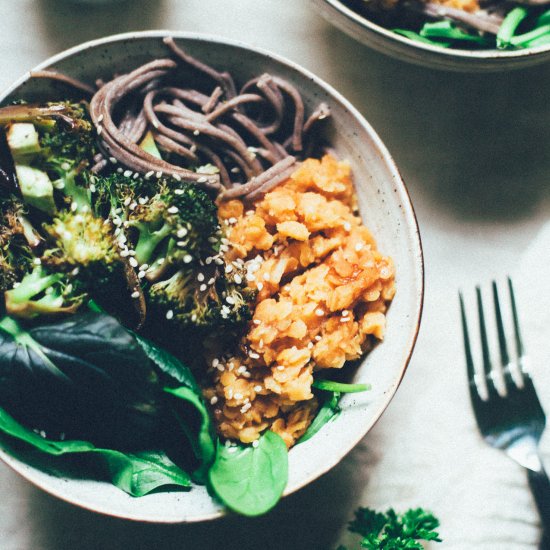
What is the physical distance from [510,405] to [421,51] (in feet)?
4.50

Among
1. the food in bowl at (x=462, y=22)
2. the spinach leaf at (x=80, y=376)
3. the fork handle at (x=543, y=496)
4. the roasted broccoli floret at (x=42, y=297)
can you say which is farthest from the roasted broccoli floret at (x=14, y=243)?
the fork handle at (x=543, y=496)

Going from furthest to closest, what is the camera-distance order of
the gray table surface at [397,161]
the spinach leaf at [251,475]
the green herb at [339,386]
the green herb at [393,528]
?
1. the gray table surface at [397,161]
2. the green herb at [393,528]
3. the green herb at [339,386]
4. the spinach leaf at [251,475]

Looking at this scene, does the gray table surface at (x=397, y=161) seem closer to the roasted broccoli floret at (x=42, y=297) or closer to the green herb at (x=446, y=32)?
the green herb at (x=446, y=32)

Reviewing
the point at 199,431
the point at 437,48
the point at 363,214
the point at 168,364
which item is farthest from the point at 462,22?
the point at 199,431

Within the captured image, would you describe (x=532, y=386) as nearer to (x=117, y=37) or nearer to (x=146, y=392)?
(x=146, y=392)

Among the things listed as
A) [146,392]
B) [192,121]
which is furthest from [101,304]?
[192,121]

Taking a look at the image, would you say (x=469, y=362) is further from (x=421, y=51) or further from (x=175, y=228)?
(x=175, y=228)

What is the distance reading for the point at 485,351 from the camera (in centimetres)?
254

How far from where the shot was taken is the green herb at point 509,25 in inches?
90.3

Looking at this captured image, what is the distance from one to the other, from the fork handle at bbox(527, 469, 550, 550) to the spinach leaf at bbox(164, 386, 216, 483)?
4.40 ft

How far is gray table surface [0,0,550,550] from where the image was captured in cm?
246

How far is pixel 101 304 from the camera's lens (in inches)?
80.4

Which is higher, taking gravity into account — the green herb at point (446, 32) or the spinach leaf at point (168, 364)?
the green herb at point (446, 32)

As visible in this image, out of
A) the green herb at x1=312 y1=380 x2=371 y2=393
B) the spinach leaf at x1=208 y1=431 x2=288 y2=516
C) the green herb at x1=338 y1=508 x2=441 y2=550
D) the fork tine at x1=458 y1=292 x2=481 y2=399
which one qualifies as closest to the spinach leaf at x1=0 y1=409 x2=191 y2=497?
the spinach leaf at x1=208 y1=431 x2=288 y2=516
